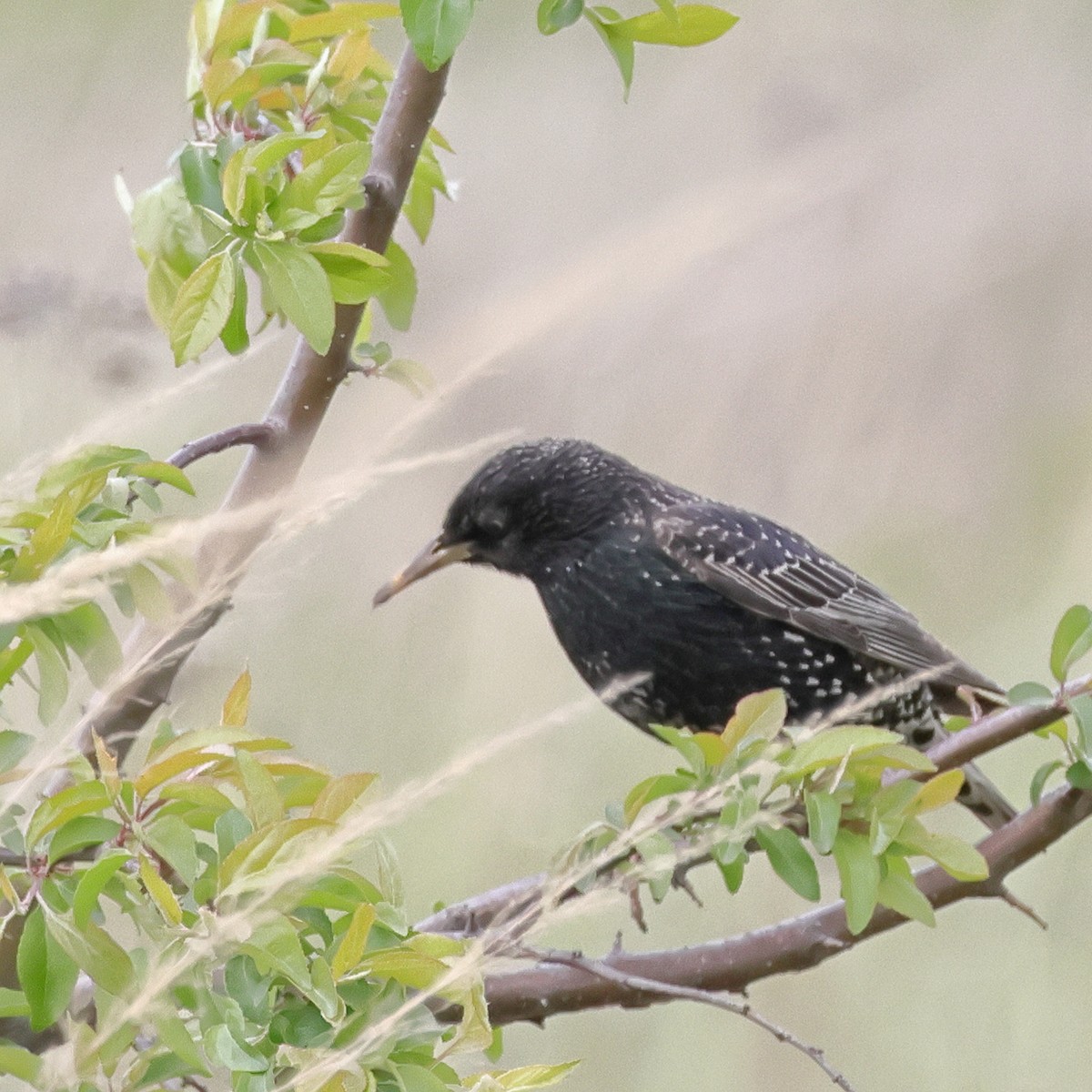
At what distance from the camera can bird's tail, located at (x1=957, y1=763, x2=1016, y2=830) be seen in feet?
5.08

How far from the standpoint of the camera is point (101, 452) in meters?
0.81

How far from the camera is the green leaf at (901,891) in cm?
85

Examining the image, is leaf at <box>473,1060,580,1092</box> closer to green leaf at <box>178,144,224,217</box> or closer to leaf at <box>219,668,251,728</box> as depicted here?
leaf at <box>219,668,251,728</box>

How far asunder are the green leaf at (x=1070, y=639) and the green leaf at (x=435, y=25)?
0.49 meters

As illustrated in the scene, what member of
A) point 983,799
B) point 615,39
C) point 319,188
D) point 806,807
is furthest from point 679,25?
→ point 983,799

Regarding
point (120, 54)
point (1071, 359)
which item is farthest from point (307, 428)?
point (1071, 359)

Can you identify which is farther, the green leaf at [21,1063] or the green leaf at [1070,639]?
the green leaf at [1070,639]

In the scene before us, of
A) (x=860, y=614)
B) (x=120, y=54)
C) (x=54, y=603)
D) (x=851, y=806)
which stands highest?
(x=120, y=54)

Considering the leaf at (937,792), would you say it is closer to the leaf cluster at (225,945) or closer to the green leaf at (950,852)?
the green leaf at (950,852)

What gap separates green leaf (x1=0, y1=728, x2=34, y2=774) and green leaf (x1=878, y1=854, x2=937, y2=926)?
467 mm

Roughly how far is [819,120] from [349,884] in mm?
1407

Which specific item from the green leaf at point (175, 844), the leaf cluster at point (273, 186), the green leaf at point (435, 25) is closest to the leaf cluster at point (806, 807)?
the green leaf at point (175, 844)

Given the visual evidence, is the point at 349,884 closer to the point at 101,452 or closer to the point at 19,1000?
the point at 19,1000

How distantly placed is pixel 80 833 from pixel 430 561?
31.1 inches
